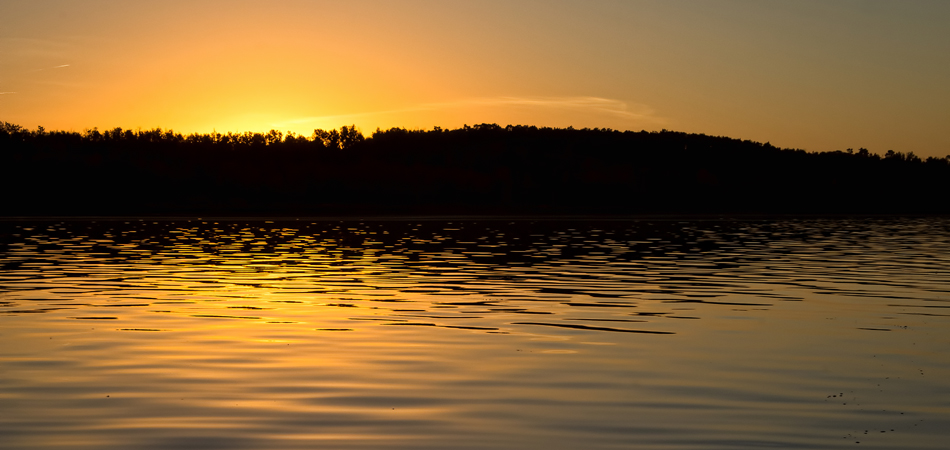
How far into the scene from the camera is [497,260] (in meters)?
38.4

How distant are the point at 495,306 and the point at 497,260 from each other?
16.6 metres

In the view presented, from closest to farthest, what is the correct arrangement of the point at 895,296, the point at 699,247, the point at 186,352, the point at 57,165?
the point at 186,352, the point at 895,296, the point at 699,247, the point at 57,165

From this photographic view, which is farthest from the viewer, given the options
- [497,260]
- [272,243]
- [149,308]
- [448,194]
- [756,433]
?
[448,194]

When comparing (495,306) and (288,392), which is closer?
(288,392)

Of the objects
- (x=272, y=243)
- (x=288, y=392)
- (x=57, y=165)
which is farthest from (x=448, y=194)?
(x=288, y=392)

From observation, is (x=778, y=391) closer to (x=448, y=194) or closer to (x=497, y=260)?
(x=497, y=260)

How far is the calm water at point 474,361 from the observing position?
10156mm

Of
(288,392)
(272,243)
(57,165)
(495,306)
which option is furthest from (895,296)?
(57,165)

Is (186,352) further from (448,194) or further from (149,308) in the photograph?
(448,194)

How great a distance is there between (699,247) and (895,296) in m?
25.0

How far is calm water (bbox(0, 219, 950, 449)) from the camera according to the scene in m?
10.2

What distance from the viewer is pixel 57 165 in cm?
17462

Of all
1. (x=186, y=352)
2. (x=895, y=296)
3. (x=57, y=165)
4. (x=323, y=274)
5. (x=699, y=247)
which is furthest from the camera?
(x=57, y=165)

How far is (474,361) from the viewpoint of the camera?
47.2ft
